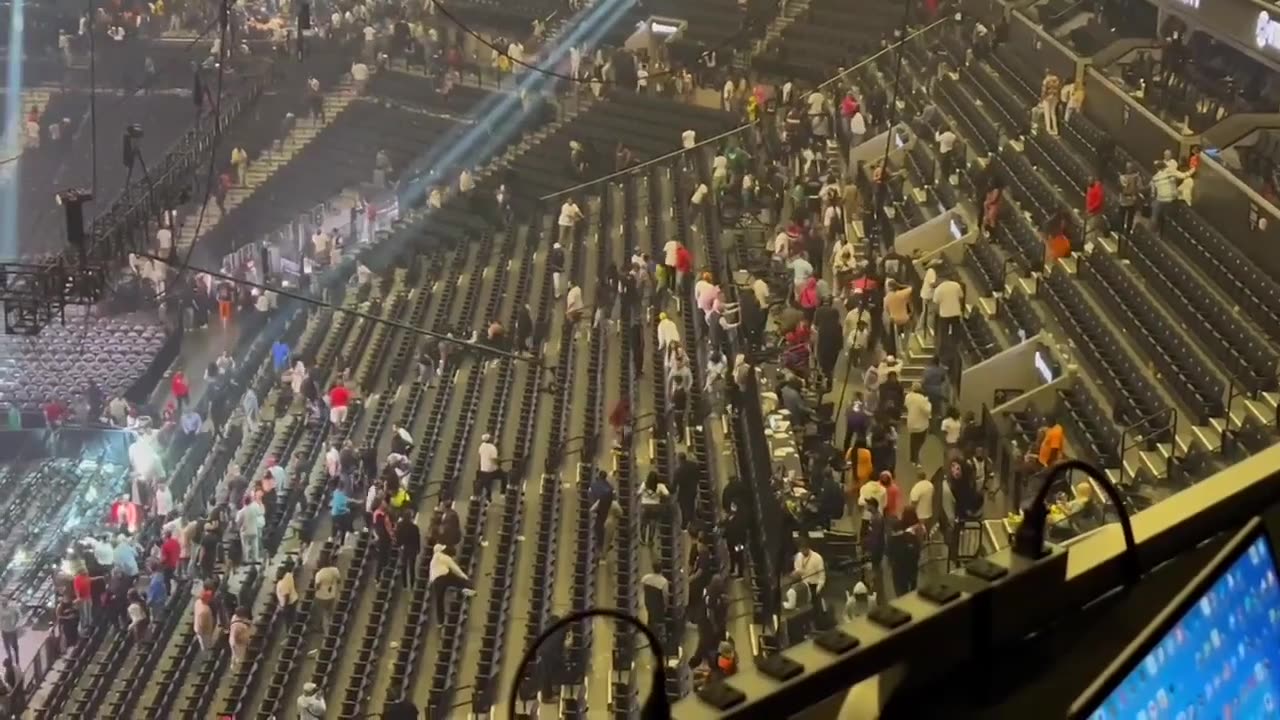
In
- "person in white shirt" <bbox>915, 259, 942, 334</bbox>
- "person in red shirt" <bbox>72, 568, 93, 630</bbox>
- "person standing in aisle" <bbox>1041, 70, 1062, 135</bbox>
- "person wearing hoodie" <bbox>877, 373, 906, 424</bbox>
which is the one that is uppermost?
"person standing in aisle" <bbox>1041, 70, 1062, 135</bbox>

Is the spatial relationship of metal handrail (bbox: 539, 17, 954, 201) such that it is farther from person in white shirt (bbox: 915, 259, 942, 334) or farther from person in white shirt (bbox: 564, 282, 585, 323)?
person in white shirt (bbox: 915, 259, 942, 334)

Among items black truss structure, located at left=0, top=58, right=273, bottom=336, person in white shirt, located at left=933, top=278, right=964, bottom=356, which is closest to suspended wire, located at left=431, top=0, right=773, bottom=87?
black truss structure, located at left=0, top=58, right=273, bottom=336

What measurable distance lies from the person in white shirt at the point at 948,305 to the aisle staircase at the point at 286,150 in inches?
420

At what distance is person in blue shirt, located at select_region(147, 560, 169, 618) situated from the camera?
11.2 metres

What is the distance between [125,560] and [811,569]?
19.4ft

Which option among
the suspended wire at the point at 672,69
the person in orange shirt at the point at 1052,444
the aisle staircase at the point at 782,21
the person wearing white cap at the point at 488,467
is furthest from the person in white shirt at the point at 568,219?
the person in orange shirt at the point at 1052,444

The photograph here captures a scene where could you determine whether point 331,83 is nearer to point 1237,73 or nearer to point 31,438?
point 31,438

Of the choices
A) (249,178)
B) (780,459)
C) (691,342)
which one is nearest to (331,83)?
(249,178)

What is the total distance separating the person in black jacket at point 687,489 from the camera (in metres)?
10.0

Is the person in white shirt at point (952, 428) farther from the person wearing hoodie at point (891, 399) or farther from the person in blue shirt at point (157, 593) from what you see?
the person in blue shirt at point (157, 593)

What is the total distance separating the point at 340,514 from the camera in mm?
11445

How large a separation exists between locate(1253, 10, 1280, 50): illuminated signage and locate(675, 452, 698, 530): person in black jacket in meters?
5.91

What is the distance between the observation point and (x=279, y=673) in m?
9.92

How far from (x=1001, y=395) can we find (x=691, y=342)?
11.1ft
